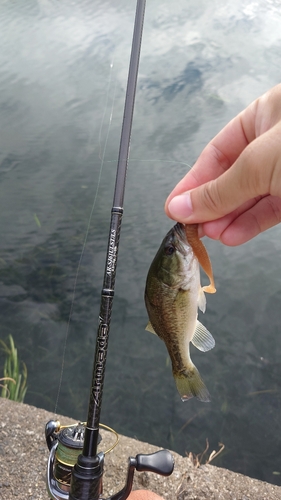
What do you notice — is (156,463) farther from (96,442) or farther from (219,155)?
(219,155)

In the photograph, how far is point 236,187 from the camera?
3.84ft

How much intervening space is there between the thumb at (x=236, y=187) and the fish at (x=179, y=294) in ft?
0.27

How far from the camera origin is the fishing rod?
1257mm

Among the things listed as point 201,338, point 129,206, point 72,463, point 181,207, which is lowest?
point 129,206

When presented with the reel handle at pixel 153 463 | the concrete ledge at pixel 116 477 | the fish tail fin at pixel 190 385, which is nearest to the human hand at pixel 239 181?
the fish tail fin at pixel 190 385

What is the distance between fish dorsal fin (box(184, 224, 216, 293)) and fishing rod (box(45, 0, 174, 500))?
0.69 feet

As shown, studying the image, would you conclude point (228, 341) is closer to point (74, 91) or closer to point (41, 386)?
point (41, 386)

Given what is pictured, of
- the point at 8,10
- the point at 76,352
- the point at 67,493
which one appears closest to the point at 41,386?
the point at 76,352

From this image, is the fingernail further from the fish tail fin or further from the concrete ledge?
the concrete ledge

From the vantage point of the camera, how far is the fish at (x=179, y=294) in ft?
4.48

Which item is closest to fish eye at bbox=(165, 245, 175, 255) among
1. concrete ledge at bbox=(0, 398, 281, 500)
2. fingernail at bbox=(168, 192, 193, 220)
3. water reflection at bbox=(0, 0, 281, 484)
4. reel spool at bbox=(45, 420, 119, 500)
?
fingernail at bbox=(168, 192, 193, 220)

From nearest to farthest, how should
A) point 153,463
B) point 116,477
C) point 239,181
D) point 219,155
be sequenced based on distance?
1. point 239,181
2. point 153,463
3. point 219,155
4. point 116,477

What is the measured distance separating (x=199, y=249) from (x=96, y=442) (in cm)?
62

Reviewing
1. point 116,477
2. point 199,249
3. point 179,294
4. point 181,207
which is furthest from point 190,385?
point 116,477
